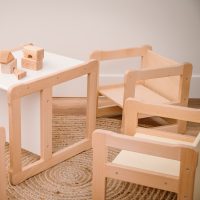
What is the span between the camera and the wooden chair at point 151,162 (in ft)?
4.82

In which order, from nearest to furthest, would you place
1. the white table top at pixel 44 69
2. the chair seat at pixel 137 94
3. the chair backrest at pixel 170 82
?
the white table top at pixel 44 69 < the chair backrest at pixel 170 82 < the chair seat at pixel 137 94

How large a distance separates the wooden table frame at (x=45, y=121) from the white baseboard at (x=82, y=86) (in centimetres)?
69

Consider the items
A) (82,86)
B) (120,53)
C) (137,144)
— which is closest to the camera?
(137,144)

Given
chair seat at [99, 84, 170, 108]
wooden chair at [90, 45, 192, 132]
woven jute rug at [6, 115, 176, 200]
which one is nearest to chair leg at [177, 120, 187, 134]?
wooden chair at [90, 45, 192, 132]

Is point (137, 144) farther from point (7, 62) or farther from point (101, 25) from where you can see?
point (101, 25)

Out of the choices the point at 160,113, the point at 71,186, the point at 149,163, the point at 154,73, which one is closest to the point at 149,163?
the point at 149,163

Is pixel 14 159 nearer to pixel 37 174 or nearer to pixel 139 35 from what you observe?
pixel 37 174

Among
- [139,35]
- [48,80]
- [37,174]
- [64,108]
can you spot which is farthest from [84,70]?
[139,35]

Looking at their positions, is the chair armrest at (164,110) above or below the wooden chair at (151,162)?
above

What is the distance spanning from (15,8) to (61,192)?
1.21 meters

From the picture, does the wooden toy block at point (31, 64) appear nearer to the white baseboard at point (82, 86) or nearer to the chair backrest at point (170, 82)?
the chair backrest at point (170, 82)

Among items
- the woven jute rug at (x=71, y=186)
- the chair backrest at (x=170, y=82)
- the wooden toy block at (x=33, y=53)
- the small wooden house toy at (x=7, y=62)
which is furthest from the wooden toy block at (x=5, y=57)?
the chair backrest at (x=170, y=82)

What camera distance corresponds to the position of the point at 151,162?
1.73 m

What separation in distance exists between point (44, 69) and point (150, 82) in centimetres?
69
